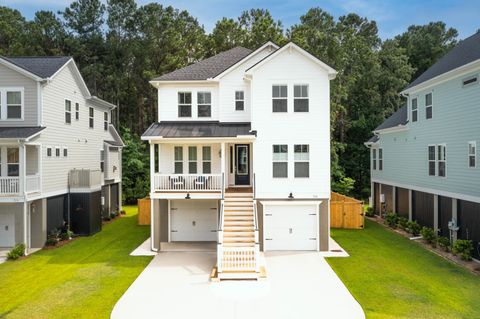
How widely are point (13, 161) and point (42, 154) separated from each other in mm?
1681

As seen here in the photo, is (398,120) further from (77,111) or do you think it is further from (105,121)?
(105,121)

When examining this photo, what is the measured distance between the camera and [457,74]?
636 inches

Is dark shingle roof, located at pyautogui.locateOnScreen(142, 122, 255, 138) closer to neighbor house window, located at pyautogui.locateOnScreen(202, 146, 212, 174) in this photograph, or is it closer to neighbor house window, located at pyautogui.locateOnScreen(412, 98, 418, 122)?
neighbor house window, located at pyautogui.locateOnScreen(202, 146, 212, 174)

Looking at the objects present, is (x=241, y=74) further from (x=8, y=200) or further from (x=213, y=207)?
(x=8, y=200)

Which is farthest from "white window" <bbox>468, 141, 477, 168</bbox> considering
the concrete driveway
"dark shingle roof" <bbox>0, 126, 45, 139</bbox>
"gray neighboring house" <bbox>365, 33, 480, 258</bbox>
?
"dark shingle roof" <bbox>0, 126, 45, 139</bbox>

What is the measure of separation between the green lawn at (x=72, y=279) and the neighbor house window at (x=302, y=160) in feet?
25.9

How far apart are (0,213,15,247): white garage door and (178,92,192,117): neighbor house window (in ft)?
32.3

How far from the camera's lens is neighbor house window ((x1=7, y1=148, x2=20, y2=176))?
18.4 metres

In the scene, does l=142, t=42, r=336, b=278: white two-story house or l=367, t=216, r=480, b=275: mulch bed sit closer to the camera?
l=367, t=216, r=480, b=275: mulch bed

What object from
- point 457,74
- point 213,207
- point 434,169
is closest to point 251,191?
point 213,207

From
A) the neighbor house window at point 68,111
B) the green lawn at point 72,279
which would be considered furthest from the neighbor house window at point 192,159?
the neighbor house window at point 68,111

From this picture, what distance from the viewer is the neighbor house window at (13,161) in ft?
60.4

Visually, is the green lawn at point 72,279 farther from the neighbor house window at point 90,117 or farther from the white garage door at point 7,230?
the neighbor house window at point 90,117

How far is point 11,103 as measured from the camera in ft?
59.5
